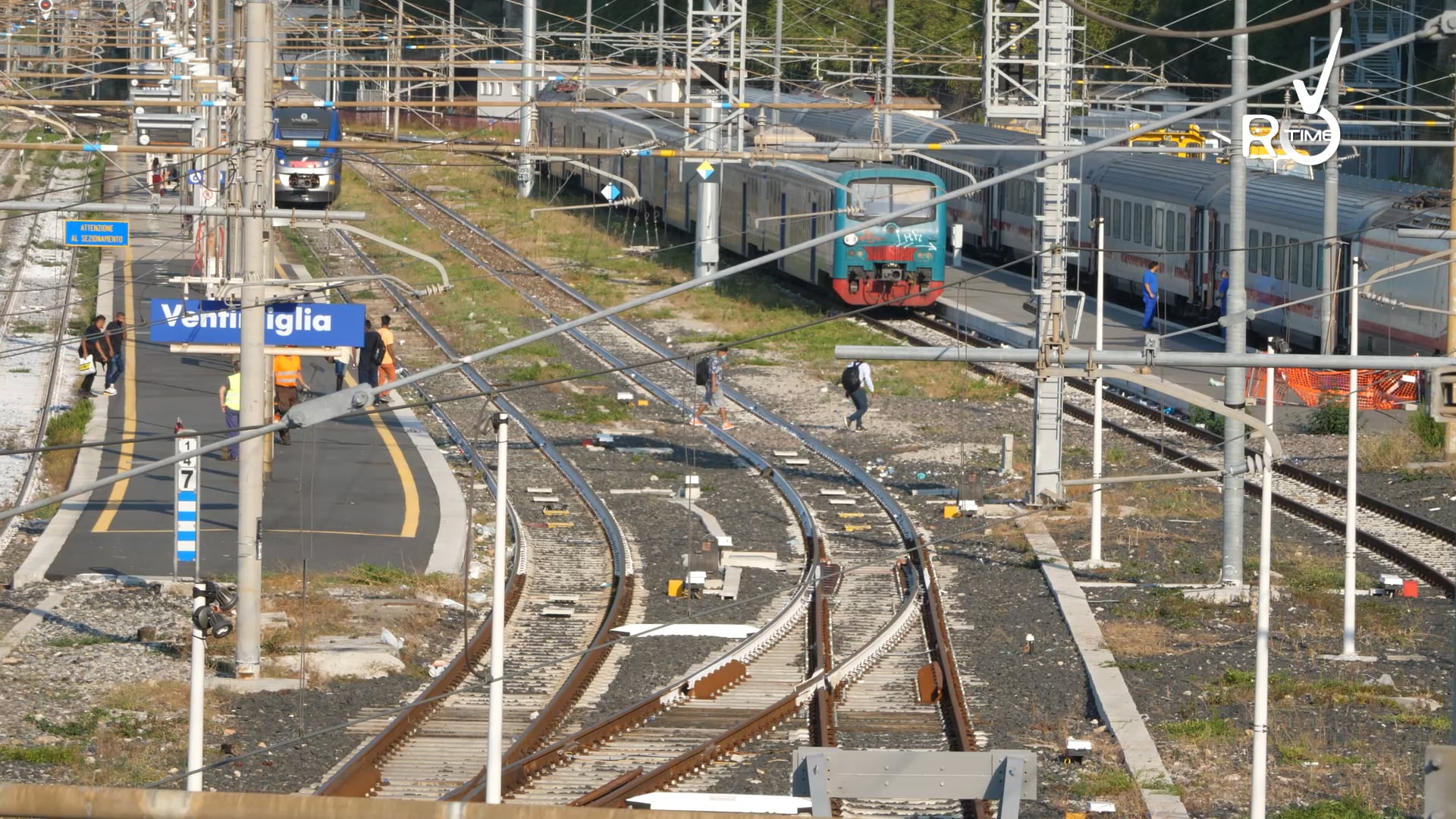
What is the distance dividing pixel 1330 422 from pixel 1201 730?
49.2 feet

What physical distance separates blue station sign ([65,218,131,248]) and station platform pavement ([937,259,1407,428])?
12958mm

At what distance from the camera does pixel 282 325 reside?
62.2 ft

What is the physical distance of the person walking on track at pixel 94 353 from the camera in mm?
30047

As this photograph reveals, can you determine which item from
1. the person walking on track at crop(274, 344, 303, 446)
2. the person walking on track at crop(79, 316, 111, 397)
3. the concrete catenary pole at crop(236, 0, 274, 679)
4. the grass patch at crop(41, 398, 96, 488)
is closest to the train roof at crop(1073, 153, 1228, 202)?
the person walking on track at crop(274, 344, 303, 446)

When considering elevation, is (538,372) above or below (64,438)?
above

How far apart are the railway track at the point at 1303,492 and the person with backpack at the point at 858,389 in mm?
3401

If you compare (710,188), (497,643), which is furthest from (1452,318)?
(497,643)

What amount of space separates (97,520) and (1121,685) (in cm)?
1160

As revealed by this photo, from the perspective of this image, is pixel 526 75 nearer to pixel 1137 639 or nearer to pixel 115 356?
pixel 115 356

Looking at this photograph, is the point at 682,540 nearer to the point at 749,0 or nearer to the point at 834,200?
the point at 834,200

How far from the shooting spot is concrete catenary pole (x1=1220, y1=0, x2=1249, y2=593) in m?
18.6

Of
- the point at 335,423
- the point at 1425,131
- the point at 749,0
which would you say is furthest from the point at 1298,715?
the point at 749,0

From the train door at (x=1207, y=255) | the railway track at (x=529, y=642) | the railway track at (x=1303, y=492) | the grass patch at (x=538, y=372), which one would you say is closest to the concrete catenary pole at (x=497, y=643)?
the railway track at (x=529, y=642)

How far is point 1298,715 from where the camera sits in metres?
15.2
